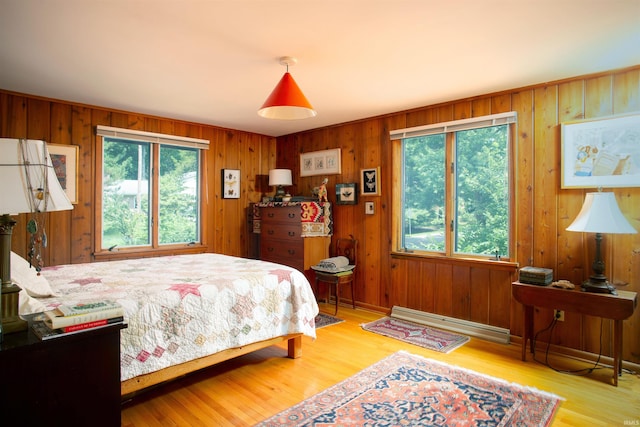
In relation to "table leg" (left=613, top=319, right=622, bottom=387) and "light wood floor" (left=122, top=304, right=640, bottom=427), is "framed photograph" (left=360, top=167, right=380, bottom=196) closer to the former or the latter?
"light wood floor" (left=122, top=304, right=640, bottom=427)

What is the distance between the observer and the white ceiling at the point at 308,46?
2016mm

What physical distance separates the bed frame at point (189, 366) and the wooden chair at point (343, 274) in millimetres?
1294

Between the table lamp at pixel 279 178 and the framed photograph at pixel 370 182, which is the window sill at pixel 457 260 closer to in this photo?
the framed photograph at pixel 370 182

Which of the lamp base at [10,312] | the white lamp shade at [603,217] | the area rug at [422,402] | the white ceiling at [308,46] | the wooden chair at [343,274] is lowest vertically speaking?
the area rug at [422,402]

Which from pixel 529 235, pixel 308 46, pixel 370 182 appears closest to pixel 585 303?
pixel 529 235

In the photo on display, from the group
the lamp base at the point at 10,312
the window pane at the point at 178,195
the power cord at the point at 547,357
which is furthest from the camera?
the window pane at the point at 178,195

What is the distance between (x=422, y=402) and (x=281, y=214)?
3024 mm

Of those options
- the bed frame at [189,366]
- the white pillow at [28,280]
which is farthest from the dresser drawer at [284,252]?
the white pillow at [28,280]

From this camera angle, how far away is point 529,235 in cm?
330

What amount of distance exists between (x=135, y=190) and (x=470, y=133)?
382 cm

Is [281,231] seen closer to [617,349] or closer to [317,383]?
[317,383]

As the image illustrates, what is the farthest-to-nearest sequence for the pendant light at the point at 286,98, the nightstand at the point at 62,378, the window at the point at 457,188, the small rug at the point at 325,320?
the small rug at the point at 325,320 < the window at the point at 457,188 < the pendant light at the point at 286,98 < the nightstand at the point at 62,378

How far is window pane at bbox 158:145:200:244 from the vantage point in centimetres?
452

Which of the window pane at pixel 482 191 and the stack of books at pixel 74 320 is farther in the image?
the window pane at pixel 482 191
